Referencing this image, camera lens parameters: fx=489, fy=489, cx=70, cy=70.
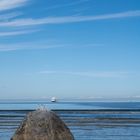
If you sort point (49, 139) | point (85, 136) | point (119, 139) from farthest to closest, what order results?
1. point (85, 136)
2. point (119, 139)
3. point (49, 139)

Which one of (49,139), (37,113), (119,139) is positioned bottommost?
(49,139)

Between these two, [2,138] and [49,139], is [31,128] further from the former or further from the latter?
[2,138]

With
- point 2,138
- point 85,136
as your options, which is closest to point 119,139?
point 85,136

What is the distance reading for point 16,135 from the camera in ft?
69.0

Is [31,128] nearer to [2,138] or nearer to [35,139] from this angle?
[35,139]

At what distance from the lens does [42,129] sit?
67.8 feet

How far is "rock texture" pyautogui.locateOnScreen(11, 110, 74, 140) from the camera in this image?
67.4 ft

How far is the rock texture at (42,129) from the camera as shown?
20547 mm

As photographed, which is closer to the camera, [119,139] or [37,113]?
[37,113]

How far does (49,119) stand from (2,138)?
19500 millimetres

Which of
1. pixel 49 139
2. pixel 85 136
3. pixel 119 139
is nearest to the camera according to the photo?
pixel 49 139

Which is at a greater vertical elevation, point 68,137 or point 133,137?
point 133,137

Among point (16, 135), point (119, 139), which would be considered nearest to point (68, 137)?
point (16, 135)

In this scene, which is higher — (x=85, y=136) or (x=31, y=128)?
(x=85, y=136)
